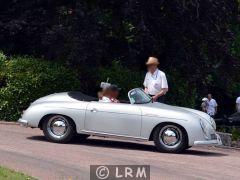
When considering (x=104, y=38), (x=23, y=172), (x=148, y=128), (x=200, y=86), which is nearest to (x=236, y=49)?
(x=200, y=86)

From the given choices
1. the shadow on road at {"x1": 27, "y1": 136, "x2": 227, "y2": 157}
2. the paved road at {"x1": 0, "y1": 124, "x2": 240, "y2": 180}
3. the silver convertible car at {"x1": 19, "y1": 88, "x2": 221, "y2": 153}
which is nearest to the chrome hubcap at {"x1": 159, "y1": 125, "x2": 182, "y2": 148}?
the silver convertible car at {"x1": 19, "y1": 88, "x2": 221, "y2": 153}

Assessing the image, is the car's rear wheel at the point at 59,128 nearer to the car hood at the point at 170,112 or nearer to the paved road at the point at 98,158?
the paved road at the point at 98,158

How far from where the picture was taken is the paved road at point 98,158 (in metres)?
→ 9.70

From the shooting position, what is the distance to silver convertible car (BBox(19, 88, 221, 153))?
12.0 m

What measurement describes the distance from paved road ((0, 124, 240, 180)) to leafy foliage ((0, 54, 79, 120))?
8.48ft

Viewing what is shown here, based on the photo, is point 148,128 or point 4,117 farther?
point 4,117

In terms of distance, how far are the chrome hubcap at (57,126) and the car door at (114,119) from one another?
433 millimetres

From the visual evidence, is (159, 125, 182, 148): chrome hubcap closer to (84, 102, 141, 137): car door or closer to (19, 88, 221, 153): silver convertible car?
(19, 88, 221, 153): silver convertible car

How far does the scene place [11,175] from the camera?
8500 mm

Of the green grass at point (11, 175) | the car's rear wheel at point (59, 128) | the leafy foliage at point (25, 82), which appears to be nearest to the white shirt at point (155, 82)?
the car's rear wheel at point (59, 128)

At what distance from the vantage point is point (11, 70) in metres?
16.3

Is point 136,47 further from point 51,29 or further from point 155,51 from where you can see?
point 51,29

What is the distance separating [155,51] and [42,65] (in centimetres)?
335

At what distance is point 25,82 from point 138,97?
15.3 ft
